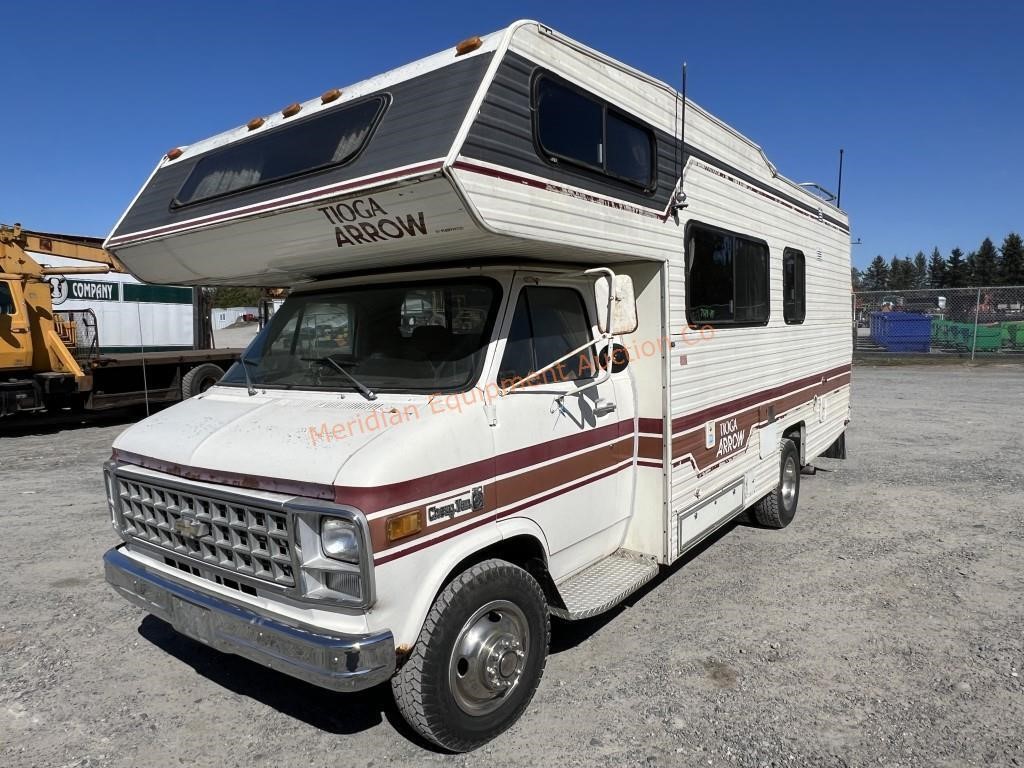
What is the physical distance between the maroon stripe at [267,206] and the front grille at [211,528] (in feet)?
4.49

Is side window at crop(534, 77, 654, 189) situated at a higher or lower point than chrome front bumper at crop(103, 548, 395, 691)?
higher

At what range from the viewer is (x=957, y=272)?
80.2m

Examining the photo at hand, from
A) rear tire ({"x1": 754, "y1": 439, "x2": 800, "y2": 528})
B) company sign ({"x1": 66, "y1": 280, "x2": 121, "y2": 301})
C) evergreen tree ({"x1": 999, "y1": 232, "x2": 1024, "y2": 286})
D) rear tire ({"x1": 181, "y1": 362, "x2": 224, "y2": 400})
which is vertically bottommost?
rear tire ({"x1": 754, "y1": 439, "x2": 800, "y2": 528})

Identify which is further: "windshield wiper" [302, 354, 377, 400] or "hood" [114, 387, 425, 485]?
"windshield wiper" [302, 354, 377, 400]

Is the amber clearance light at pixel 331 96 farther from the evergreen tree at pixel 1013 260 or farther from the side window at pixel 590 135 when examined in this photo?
the evergreen tree at pixel 1013 260

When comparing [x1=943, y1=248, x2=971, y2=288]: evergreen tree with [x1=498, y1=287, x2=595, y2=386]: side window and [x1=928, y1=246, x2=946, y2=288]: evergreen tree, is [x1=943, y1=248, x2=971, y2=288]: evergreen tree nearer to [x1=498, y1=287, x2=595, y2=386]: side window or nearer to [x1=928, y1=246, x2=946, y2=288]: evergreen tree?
[x1=928, y1=246, x2=946, y2=288]: evergreen tree

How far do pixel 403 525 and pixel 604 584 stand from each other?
5.12 feet

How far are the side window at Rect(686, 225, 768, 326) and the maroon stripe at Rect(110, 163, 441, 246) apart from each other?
2.28 m

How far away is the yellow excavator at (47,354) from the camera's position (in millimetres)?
11422

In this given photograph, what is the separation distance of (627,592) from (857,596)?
6.52 feet

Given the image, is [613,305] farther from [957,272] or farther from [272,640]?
[957,272]

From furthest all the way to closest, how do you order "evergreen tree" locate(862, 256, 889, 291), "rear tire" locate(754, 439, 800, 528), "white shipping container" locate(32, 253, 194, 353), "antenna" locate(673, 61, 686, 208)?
"evergreen tree" locate(862, 256, 889, 291) → "white shipping container" locate(32, 253, 194, 353) → "rear tire" locate(754, 439, 800, 528) → "antenna" locate(673, 61, 686, 208)

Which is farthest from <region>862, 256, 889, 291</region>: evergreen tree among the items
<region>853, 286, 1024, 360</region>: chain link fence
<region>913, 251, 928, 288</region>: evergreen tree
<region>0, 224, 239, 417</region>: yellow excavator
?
<region>0, 224, 239, 417</region>: yellow excavator

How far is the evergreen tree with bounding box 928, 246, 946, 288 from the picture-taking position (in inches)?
3281
